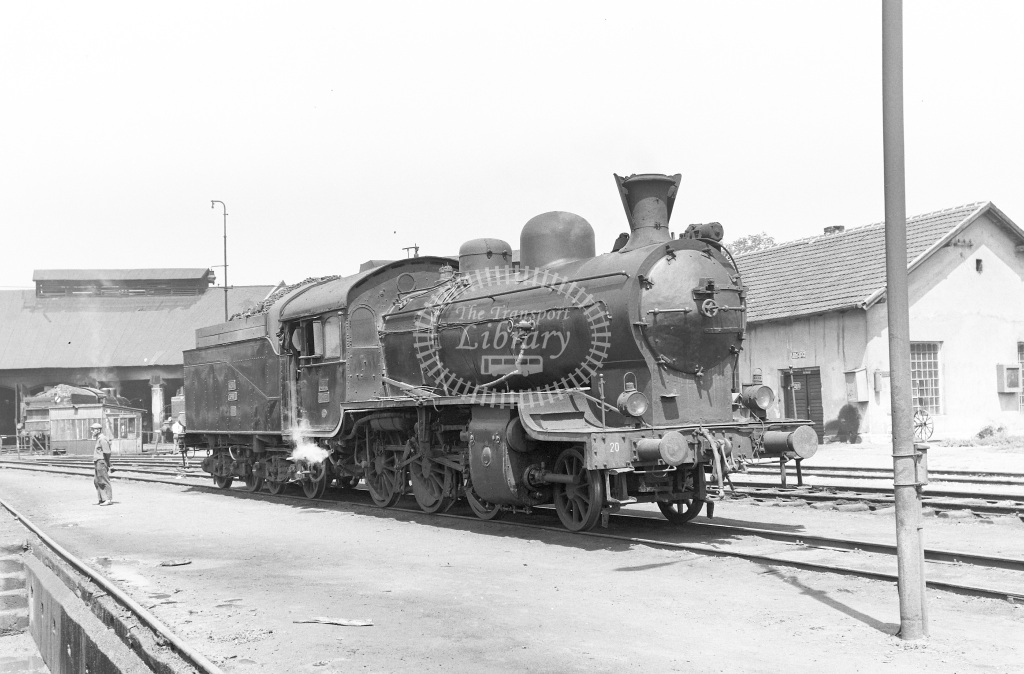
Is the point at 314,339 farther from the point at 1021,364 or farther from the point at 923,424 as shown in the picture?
the point at 1021,364

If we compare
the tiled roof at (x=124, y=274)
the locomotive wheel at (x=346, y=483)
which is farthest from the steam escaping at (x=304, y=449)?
the tiled roof at (x=124, y=274)

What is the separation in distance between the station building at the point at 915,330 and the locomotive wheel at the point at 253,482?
40.8 feet

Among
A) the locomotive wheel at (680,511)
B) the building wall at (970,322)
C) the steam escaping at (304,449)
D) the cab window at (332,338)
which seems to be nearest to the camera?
the locomotive wheel at (680,511)

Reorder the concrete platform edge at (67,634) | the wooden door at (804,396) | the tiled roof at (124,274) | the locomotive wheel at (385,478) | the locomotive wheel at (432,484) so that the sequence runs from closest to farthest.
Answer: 1. the concrete platform edge at (67,634)
2. the locomotive wheel at (432,484)
3. the locomotive wheel at (385,478)
4. the wooden door at (804,396)
5. the tiled roof at (124,274)

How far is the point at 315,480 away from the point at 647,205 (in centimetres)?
742

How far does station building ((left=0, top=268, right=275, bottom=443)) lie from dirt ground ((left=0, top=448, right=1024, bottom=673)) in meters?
41.8

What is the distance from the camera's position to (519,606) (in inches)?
285

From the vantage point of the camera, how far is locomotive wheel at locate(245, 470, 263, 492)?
17141 millimetres

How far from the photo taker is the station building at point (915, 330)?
75.7ft

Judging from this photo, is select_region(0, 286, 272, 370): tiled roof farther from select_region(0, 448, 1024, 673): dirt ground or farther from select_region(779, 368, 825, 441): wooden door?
select_region(0, 448, 1024, 673): dirt ground

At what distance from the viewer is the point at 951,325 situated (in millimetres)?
24406

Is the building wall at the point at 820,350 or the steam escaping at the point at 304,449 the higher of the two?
the building wall at the point at 820,350

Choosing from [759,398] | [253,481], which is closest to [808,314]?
[253,481]

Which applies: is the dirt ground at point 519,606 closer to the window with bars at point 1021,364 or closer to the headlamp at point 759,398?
the headlamp at point 759,398
